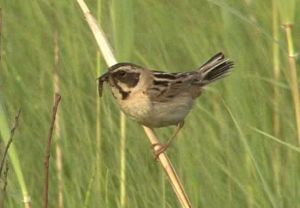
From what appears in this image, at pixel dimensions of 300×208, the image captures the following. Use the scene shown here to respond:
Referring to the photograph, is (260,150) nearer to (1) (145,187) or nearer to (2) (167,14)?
(1) (145,187)

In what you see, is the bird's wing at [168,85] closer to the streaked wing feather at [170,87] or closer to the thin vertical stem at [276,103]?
the streaked wing feather at [170,87]

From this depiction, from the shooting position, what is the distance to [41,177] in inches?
131

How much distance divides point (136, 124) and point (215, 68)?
48 cm

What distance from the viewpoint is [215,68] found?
310cm

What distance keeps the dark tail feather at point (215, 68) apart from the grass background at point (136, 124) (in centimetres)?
4

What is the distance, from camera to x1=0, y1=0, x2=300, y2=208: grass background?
2871mm

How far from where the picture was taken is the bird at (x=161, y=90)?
113 inches

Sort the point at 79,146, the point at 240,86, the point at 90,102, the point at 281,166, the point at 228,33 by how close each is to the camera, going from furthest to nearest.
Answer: the point at 90,102 < the point at 79,146 < the point at 281,166 < the point at 240,86 < the point at 228,33

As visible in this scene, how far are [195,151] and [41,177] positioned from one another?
574 millimetres

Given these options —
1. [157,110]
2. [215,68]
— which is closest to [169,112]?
[157,110]

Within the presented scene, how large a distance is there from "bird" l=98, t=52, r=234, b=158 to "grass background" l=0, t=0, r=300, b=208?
0.18 feet

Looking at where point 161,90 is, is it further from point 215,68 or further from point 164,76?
point 215,68

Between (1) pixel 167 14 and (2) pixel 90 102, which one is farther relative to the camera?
(1) pixel 167 14

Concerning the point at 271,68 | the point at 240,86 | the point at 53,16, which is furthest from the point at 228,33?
the point at 53,16
